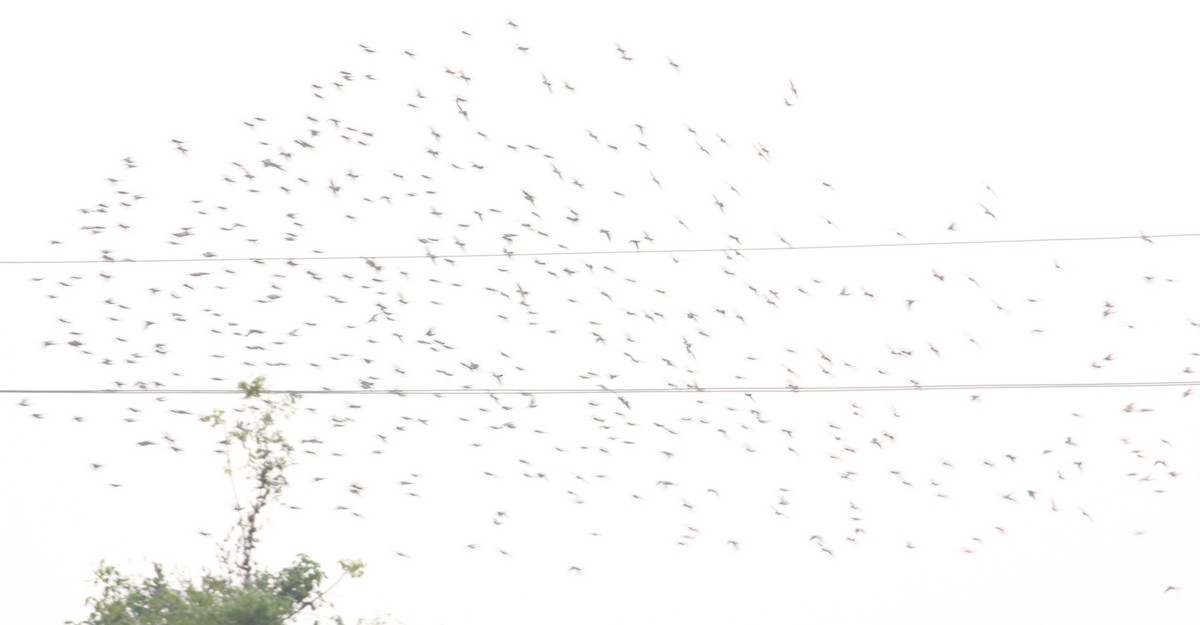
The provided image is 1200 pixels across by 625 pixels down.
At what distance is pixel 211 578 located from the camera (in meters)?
26.5

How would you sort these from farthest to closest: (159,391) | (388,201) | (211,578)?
(211,578), (159,391), (388,201)

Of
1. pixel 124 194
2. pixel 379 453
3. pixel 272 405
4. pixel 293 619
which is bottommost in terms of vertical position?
pixel 293 619

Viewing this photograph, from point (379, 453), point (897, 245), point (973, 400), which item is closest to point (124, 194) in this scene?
point (379, 453)

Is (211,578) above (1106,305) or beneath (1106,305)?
beneath

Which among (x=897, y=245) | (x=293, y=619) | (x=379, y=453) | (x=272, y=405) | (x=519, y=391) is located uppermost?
(x=897, y=245)

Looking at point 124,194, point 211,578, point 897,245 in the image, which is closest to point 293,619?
point 211,578

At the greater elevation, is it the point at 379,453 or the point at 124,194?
the point at 124,194

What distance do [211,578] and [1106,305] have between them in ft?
49.4

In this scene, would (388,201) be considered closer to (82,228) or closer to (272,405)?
(82,228)

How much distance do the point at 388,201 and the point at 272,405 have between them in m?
11.4

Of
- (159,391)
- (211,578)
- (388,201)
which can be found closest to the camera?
Result: (388,201)

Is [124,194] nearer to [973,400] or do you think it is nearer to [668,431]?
[668,431]

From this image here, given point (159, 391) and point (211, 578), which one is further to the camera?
point (211, 578)

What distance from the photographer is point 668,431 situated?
17.6 metres
